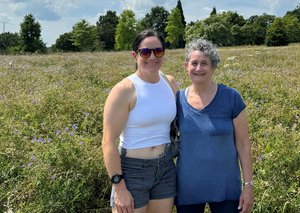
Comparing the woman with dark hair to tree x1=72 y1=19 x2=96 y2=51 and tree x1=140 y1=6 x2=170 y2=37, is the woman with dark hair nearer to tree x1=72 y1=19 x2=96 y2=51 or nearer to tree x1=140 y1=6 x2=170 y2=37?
tree x1=72 y1=19 x2=96 y2=51

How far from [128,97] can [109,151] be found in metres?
0.45

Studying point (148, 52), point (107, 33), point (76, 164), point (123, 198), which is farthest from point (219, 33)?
point (123, 198)

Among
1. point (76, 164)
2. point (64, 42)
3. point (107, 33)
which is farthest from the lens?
point (107, 33)

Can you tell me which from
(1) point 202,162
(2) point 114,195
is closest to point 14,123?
(2) point 114,195

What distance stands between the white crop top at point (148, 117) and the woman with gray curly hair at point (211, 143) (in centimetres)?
15

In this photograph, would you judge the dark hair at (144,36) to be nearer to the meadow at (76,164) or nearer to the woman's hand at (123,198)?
the woman's hand at (123,198)

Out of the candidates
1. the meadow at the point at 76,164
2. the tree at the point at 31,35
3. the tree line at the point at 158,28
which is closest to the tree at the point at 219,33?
the tree line at the point at 158,28

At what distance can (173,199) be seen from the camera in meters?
3.35

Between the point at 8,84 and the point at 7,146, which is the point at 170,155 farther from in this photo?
the point at 8,84

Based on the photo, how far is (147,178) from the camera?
3.19m

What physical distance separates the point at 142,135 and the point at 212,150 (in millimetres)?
589

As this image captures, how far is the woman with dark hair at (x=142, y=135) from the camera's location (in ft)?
9.86

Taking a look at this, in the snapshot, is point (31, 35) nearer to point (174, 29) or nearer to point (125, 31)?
point (125, 31)

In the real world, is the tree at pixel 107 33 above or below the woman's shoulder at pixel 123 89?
above
